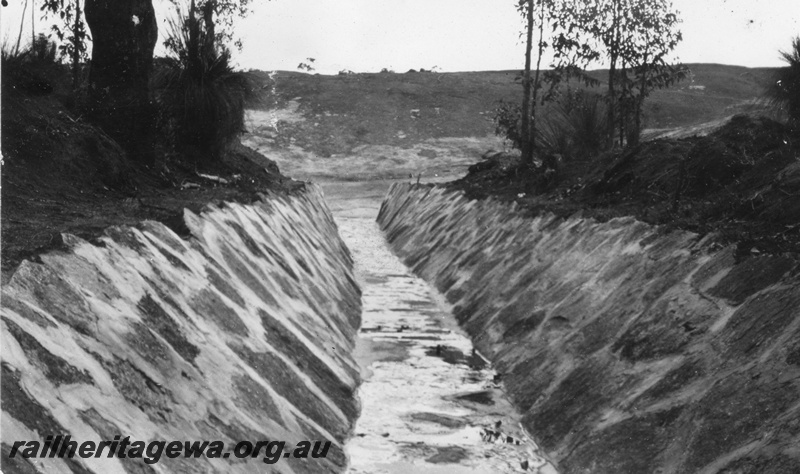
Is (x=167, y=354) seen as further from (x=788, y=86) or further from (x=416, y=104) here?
(x=416, y=104)

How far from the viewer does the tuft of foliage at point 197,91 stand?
13.2 meters

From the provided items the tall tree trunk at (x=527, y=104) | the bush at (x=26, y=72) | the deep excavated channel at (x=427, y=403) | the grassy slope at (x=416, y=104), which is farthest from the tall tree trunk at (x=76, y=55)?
the grassy slope at (x=416, y=104)

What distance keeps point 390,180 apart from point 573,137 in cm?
2596

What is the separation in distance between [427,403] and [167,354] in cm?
310

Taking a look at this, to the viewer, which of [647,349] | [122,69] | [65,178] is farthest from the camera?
[122,69]

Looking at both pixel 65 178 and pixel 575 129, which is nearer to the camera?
pixel 65 178

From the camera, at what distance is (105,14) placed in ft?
33.5

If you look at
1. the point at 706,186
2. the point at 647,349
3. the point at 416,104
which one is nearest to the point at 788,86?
the point at 706,186

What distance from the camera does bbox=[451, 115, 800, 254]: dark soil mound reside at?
6.98 meters

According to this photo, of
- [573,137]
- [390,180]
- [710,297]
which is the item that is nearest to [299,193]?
[573,137]

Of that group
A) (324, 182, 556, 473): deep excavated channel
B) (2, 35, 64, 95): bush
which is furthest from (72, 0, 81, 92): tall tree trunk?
(324, 182, 556, 473): deep excavated channel

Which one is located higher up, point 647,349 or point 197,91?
point 197,91

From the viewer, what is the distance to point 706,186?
9.41 meters

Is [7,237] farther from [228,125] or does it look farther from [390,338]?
[228,125]
